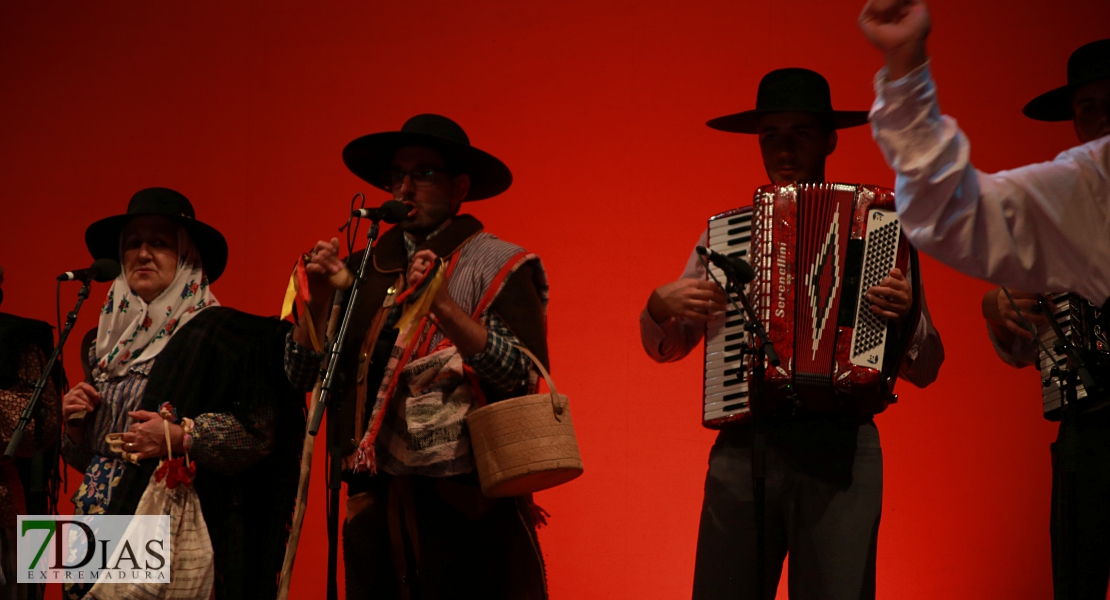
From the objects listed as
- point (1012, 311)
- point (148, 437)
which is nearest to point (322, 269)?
point (148, 437)

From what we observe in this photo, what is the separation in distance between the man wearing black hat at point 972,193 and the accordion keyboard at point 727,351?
3.73 feet

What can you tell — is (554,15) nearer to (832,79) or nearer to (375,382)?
(832,79)

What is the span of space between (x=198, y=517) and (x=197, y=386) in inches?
15.0

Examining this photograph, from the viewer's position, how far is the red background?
12.6 ft

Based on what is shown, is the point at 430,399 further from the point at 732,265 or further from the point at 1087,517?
the point at 1087,517

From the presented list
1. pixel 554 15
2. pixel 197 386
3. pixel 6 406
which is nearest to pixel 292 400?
pixel 197 386

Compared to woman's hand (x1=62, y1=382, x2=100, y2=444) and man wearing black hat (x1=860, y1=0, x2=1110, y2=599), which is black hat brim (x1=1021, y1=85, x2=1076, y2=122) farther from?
woman's hand (x1=62, y1=382, x2=100, y2=444)

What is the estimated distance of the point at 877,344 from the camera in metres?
2.39

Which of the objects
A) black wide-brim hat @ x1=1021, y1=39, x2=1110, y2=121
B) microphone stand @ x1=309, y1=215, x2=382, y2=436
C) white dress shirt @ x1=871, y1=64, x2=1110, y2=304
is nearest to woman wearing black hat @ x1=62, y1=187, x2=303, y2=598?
microphone stand @ x1=309, y1=215, x2=382, y2=436

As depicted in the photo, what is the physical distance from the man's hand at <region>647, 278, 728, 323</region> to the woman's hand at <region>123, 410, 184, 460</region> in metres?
1.43

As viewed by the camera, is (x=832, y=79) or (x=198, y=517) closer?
(x=198, y=517)

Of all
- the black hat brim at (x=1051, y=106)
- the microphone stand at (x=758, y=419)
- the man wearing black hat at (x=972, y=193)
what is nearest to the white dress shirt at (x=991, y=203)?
the man wearing black hat at (x=972, y=193)

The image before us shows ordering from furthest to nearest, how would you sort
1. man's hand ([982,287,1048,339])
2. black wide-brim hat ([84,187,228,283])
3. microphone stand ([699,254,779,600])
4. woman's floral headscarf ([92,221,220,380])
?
1. black wide-brim hat ([84,187,228,283])
2. woman's floral headscarf ([92,221,220,380])
3. man's hand ([982,287,1048,339])
4. microphone stand ([699,254,779,600])

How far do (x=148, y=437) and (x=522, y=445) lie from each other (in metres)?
1.16
